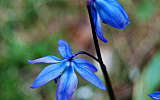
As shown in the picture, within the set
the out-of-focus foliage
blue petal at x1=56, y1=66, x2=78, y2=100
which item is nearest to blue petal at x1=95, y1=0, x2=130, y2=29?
blue petal at x1=56, y1=66, x2=78, y2=100

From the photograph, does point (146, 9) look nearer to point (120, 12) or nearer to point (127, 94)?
point (127, 94)

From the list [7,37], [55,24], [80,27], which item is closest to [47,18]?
[55,24]

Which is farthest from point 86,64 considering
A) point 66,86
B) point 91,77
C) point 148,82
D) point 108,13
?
point 148,82

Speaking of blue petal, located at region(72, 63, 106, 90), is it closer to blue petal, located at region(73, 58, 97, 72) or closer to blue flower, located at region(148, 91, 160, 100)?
blue petal, located at region(73, 58, 97, 72)

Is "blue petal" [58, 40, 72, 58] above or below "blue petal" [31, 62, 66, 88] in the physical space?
above

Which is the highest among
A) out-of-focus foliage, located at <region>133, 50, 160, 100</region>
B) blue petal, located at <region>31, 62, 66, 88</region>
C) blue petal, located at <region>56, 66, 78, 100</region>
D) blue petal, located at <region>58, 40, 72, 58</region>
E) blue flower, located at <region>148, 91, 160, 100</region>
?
blue petal, located at <region>58, 40, 72, 58</region>

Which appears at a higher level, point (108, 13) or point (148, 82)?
point (108, 13)

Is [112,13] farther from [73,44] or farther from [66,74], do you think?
[73,44]
